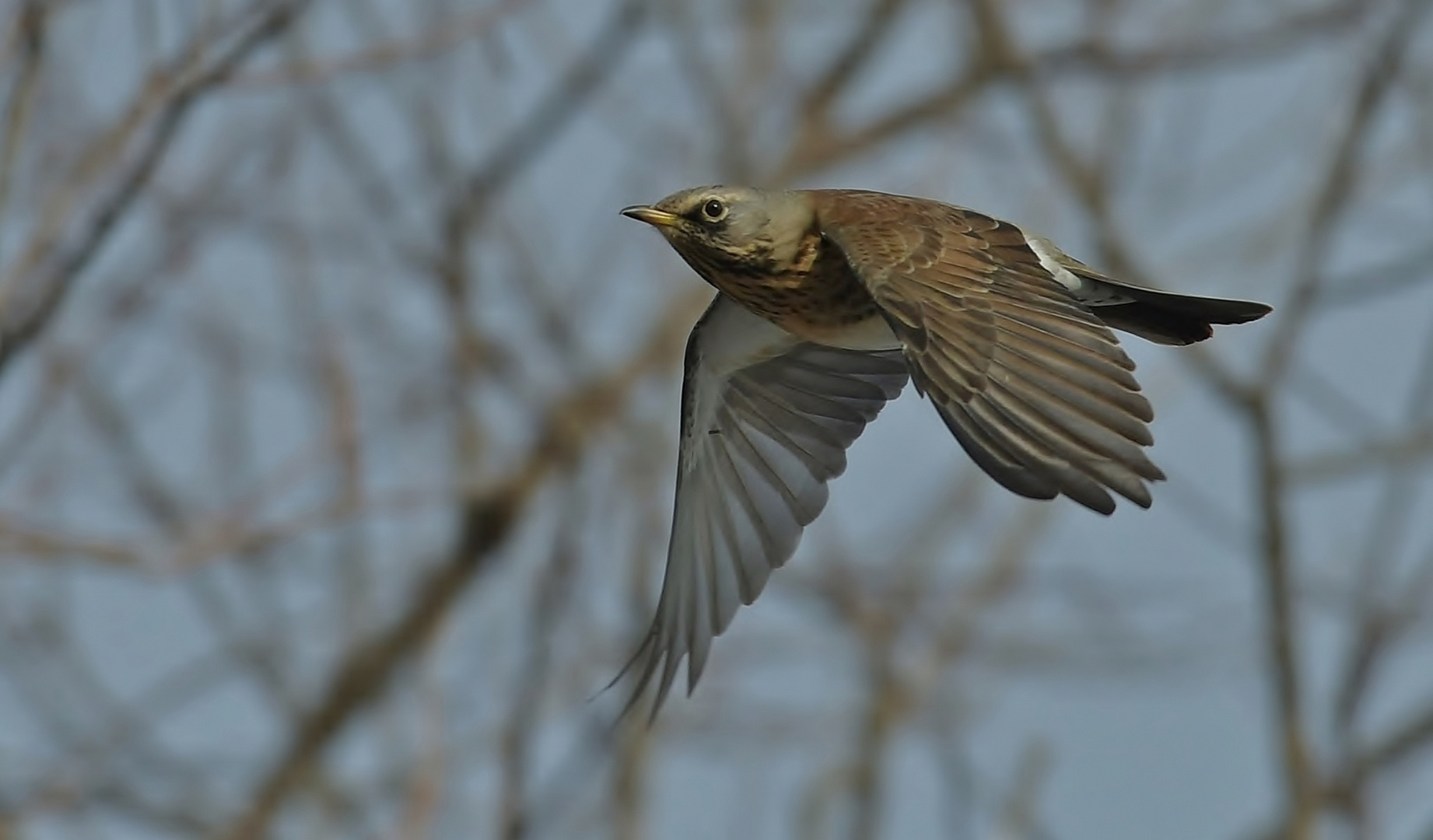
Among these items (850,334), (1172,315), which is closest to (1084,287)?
(1172,315)

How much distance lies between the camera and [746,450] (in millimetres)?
5668

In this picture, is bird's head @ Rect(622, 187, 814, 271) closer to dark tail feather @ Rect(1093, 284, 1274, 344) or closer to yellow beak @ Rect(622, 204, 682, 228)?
yellow beak @ Rect(622, 204, 682, 228)

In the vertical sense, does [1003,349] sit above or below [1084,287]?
below

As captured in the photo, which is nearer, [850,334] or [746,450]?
[850,334]

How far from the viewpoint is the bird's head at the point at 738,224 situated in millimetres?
5047

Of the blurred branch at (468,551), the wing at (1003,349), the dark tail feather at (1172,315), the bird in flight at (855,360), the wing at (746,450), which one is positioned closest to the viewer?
the wing at (1003,349)

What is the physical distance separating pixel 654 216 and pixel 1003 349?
117cm

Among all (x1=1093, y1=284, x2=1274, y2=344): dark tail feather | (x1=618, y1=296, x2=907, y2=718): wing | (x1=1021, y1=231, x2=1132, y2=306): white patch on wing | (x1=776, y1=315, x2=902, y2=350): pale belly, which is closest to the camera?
(x1=1093, y1=284, x2=1274, y2=344): dark tail feather

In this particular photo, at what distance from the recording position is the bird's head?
505 cm

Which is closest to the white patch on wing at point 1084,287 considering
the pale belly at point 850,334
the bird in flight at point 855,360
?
the bird in flight at point 855,360

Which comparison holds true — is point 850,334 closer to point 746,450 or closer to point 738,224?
point 738,224

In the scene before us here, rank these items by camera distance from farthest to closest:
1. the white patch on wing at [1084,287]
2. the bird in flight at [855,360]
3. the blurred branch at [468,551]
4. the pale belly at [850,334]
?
the blurred branch at [468,551] < the pale belly at [850,334] < the white patch on wing at [1084,287] < the bird in flight at [855,360]

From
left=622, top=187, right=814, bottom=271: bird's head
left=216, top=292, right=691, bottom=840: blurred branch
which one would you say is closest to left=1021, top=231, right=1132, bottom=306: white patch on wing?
left=622, top=187, right=814, bottom=271: bird's head

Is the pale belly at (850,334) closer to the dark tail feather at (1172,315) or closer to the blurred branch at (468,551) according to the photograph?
the dark tail feather at (1172,315)
